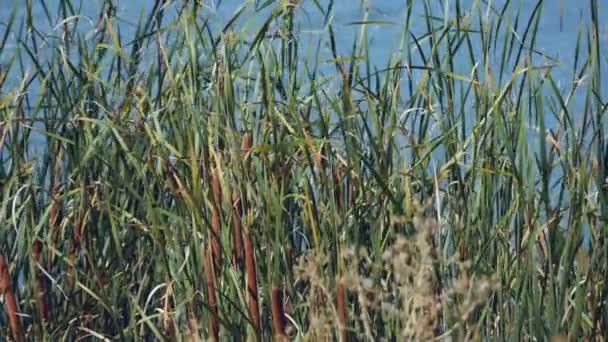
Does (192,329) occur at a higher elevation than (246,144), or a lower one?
lower

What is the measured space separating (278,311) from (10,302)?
52 cm

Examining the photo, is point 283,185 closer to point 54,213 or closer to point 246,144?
point 246,144

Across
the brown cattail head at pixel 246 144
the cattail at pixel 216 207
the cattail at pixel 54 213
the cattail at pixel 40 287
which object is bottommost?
the cattail at pixel 40 287

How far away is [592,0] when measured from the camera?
6.57ft

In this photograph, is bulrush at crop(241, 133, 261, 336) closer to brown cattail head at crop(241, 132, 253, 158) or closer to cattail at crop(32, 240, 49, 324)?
brown cattail head at crop(241, 132, 253, 158)

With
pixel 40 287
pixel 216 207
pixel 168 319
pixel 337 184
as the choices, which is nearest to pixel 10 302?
pixel 40 287

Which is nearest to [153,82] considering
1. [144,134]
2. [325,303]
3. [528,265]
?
[144,134]

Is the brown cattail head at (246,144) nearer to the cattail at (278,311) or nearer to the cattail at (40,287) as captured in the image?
the cattail at (278,311)

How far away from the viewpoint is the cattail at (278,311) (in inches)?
76.5

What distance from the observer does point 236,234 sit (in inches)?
78.9

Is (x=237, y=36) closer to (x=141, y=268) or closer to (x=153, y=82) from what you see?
(x=153, y=82)

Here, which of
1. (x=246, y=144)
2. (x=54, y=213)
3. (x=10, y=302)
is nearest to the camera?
(x=246, y=144)

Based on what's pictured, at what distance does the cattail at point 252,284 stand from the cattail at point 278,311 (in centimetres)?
3

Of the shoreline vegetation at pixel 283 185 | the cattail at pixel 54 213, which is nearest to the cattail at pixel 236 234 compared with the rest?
the shoreline vegetation at pixel 283 185
